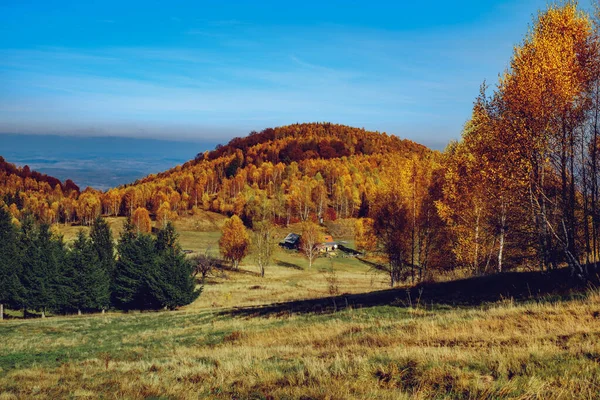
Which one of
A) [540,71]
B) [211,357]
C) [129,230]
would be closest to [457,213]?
[540,71]

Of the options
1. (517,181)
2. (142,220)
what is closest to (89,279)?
(517,181)

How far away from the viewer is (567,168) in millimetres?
15727

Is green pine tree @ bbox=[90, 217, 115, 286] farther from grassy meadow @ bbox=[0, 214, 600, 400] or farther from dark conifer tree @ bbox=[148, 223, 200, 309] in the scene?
grassy meadow @ bbox=[0, 214, 600, 400]

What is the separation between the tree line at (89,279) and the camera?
44.9m

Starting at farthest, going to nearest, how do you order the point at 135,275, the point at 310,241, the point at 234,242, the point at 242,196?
the point at 242,196 < the point at 310,241 < the point at 234,242 < the point at 135,275

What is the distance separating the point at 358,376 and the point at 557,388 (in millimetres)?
2984

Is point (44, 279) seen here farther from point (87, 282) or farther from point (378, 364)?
point (378, 364)

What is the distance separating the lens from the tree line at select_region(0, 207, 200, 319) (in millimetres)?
44906

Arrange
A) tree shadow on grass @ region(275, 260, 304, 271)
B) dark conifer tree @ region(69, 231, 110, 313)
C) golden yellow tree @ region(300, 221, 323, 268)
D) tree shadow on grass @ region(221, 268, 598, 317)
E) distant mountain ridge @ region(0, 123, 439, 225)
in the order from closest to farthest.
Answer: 1. tree shadow on grass @ region(221, 268, 598, 317)
2. dark conifer tree @ region(69, 231, 110, 313)
3. tree shadow on grass @ region(275, 260, 304, 271)
4. golden yellow tree @ region(300, 221, 323, 268)
5. distant mountain ridge @ region(0, 123, 439, 225)

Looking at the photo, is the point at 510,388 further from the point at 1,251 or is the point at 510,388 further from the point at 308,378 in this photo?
the point at 1,251

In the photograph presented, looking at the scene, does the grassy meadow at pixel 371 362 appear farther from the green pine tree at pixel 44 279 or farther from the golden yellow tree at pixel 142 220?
the golden yellow tree at pixel 142 220

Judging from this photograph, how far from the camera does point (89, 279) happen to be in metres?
45.9

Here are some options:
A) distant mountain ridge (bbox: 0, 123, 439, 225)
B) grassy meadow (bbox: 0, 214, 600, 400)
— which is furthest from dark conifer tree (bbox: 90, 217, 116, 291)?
distant mountain ridge (bbox: 0, 123, 439, 225)

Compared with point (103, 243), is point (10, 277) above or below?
below
